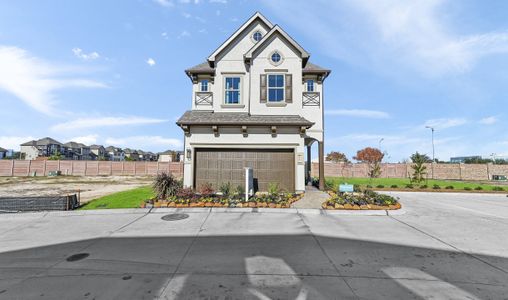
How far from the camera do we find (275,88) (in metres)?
14.1

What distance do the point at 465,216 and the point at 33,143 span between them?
113 metres

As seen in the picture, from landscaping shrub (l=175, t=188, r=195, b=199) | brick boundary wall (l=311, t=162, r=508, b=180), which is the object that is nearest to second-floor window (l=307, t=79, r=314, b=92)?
landscaping shrub (l=175, t=188, r=195, b=199)

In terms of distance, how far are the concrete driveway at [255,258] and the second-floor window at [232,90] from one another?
333 inches

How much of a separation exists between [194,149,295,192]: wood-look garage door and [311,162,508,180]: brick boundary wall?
23.0 meters

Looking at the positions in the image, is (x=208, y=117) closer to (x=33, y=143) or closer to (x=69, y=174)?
(x=69, y=174)

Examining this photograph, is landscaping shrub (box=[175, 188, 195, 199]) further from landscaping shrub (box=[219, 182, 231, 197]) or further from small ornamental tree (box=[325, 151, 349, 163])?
small ornamental tree (box=[325, 151, 349, 163])

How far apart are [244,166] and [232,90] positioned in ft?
17.3

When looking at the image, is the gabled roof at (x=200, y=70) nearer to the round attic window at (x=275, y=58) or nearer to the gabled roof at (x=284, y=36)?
the gabled roof at (x=284, y=36)

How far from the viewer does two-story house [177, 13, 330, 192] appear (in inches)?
502

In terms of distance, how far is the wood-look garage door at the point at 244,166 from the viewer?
1271 cm

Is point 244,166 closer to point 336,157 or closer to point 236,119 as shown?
point 236,119

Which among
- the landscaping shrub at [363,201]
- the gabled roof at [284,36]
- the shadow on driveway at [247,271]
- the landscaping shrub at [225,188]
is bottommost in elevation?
the shadow on driveway at [247,271]

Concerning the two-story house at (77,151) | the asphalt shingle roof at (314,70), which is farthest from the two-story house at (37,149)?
the asphalt shingle roof at (314,70)

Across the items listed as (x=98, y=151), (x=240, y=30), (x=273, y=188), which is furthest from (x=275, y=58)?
(x=98, y=151)
